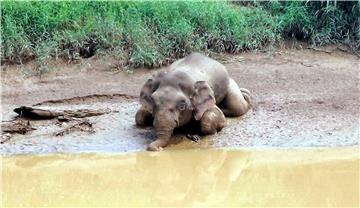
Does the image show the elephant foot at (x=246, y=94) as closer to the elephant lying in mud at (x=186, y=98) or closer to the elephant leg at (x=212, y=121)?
the elephant lying in mud at (x=186, y=98)

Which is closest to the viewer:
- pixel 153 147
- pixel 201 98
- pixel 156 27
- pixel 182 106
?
pixel 153 147

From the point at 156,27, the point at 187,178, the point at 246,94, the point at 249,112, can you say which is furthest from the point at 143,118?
the point at 156,27

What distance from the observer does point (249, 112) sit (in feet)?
30.6

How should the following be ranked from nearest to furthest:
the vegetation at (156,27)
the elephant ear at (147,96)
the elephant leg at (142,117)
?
the elephant ear at (147,96) < the elephant leg at (142,117) < the vegetation at (156,27)

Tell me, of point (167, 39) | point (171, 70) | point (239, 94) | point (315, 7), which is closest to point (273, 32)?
point (315, 7)

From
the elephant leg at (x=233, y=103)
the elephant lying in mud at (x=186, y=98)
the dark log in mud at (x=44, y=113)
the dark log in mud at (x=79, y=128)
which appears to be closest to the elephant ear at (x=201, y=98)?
the elephant lying in mud at (x=186, y=98)

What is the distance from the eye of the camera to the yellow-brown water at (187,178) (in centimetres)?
637

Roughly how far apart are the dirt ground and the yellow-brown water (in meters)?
0.32

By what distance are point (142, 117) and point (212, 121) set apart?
839 millimetres

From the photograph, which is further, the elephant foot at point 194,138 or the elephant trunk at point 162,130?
the elephant foot at point 194,138

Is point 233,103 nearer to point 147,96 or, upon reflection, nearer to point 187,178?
point 147,96

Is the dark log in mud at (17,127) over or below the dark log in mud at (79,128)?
over

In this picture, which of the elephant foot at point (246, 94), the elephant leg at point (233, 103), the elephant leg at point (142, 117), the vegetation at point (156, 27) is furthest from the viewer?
the vegetation at point (156, 27)

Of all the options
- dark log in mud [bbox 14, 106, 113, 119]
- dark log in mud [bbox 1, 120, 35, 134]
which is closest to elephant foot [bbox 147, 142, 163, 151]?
dark log in mud [bbox 14, 106, 113, 119]
